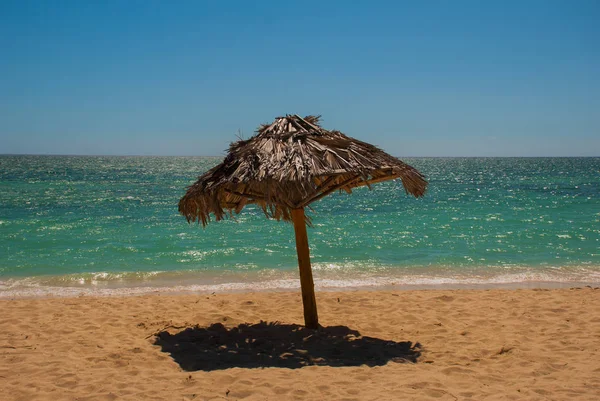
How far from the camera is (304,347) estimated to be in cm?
533

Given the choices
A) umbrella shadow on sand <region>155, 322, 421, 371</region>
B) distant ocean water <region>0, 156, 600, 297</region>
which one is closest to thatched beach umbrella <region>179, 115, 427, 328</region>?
umbrella shadow on sand <region>155, 322, 421, 371</region>

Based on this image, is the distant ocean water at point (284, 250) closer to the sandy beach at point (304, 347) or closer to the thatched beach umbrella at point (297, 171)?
the sandy beach at point (304, 347)

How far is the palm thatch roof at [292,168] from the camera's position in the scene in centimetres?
493

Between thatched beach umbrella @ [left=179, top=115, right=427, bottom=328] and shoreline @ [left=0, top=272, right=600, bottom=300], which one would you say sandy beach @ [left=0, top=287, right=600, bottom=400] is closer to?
shoreline @ [left=0, top=272, right=600, bottom=300]

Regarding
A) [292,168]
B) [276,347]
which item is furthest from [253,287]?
[292,168]

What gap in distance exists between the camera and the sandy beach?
4.13 m

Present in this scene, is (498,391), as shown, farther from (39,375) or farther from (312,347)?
(39,375)

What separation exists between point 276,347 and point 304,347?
1.00 feet

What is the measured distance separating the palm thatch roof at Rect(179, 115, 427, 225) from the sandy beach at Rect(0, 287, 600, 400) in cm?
157

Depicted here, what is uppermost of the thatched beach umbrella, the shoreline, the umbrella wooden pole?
the thatched beach umbrella

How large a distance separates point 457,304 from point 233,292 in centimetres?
370

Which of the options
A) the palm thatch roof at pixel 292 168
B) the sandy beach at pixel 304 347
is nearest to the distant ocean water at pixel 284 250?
the sandy beach at pixel 304 347

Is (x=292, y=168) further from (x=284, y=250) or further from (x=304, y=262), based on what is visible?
(x=284, y=250)

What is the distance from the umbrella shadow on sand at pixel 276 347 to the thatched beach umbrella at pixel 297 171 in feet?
1.25
